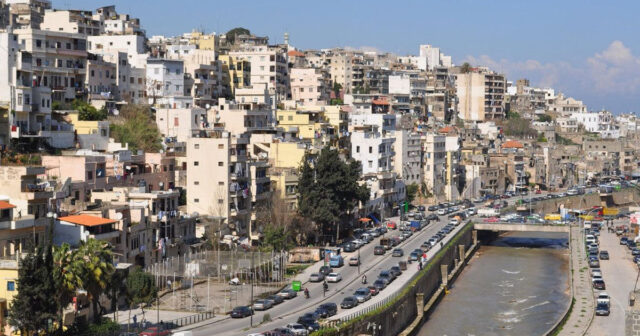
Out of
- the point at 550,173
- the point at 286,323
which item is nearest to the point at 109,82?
the point at 286,323

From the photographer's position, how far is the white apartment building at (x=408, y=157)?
317 feet

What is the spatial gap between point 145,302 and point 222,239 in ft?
48.9

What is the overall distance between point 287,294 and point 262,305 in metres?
3.60

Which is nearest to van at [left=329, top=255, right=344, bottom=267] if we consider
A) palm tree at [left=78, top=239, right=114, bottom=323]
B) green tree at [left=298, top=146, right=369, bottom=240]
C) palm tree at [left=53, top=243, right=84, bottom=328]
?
green tree at [left=298, top=146, right=369, bottom=240]

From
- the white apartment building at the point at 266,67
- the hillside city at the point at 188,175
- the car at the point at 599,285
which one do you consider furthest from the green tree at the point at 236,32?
the car at the point at 599,285

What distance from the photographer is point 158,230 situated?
52.0 m

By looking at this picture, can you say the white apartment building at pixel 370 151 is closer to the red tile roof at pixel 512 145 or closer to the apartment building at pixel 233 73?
the apartment building at pixel 233 73

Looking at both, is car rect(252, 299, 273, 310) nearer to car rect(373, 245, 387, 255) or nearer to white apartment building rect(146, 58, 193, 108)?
car rect(373, 245, 387, 255)

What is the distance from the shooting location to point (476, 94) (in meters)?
154

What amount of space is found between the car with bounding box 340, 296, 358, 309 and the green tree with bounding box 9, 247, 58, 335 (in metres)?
16.4

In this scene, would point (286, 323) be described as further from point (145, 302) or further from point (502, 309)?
point (502, 309)

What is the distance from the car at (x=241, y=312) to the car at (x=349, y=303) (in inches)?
202

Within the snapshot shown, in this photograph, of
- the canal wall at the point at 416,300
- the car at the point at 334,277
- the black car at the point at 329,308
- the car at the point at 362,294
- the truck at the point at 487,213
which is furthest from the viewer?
the truck at the point at 487,213

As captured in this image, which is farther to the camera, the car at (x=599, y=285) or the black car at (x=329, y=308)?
the car at (x=599, y=285)
